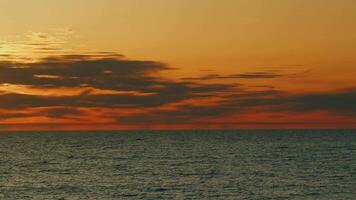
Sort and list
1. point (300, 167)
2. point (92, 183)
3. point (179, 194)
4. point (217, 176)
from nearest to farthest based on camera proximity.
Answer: point (179, 194), point (92, 183), point (217, 176), point (300, 167)

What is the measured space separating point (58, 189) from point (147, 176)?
16.8 metres

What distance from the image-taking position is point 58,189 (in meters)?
74.2

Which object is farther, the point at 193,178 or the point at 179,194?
the point at 193,178

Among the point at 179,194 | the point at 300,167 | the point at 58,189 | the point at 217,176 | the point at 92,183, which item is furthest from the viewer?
the point at 300,167

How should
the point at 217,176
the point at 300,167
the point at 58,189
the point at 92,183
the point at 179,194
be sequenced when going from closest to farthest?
the point at 179,194, the point at 58,189, the point at 92,183, the point at 217,176, the point at 300,167

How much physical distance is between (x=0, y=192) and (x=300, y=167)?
163 feet

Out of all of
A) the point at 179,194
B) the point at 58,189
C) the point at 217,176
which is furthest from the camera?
the point at 217,176

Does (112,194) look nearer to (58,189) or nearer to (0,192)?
(58,189)

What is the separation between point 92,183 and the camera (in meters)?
80.4

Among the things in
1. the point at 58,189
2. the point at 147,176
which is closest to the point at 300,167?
the point at 147,176

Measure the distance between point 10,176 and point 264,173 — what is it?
3599 cm

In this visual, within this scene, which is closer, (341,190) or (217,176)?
(341,190)

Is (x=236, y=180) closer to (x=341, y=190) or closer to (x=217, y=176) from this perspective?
(x=217, y=176)

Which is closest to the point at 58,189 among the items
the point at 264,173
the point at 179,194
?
the point at 179,194
